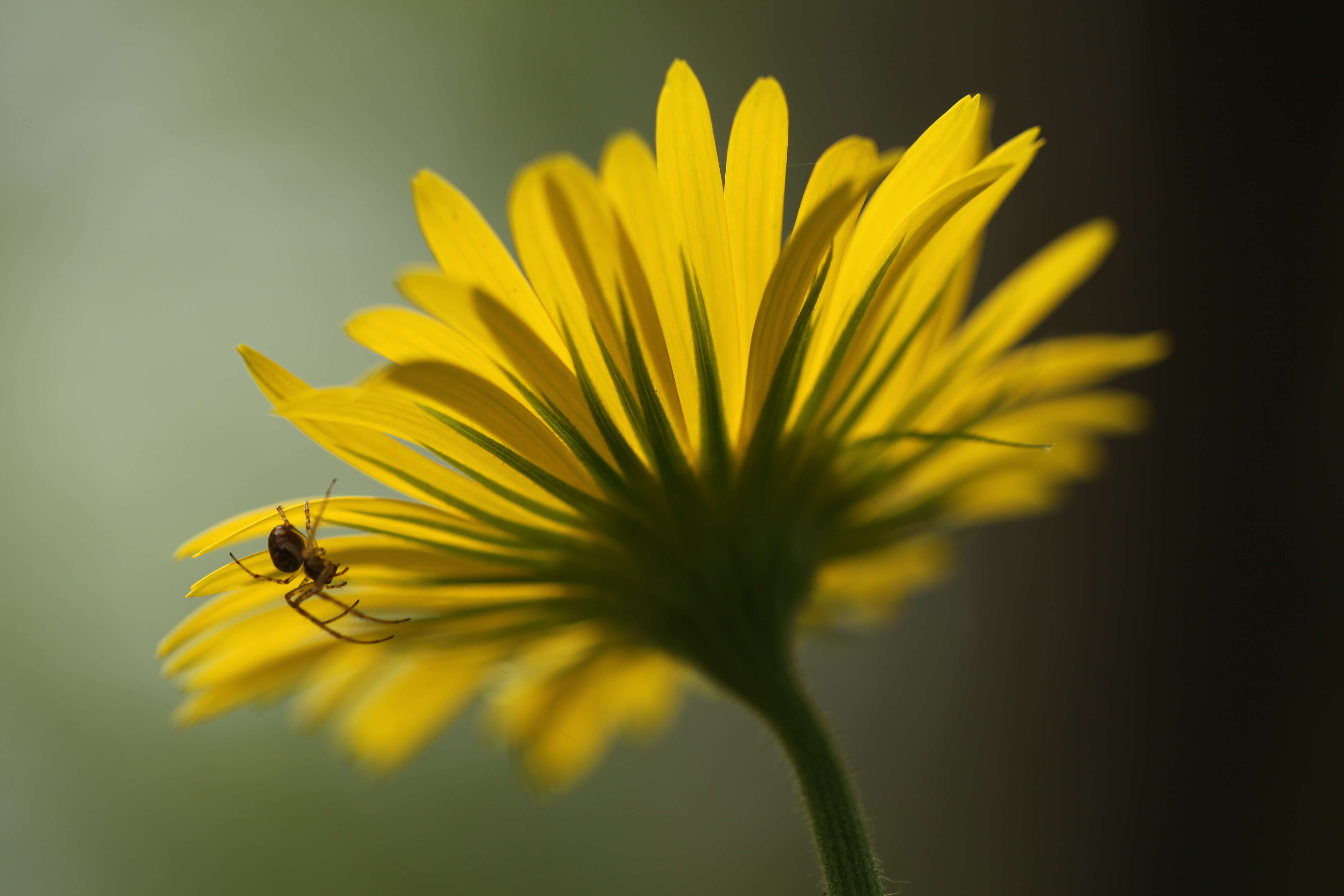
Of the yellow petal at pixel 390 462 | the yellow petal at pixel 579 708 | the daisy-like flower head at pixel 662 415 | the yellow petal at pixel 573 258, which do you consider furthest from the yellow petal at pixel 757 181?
the yellow petal at pixel 579 708

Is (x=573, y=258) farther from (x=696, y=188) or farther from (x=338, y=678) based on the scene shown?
(x=338, y=678)

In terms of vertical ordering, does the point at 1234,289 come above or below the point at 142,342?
below

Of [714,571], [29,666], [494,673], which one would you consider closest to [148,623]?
[29,666]

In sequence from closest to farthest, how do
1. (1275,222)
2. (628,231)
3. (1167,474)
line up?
(628,231), (1275,222), (1167,474)

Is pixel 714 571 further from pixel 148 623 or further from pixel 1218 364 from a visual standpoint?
pixel 148 623

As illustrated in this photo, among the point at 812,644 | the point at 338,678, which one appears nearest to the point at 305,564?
the point at 338,678
